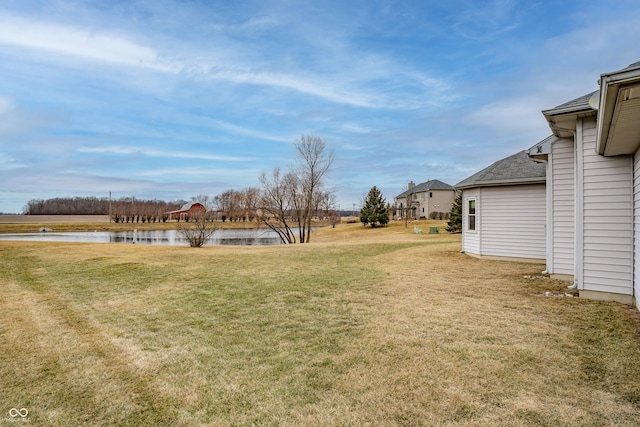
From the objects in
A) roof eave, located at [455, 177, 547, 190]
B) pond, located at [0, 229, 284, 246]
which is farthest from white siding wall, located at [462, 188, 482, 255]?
pond, located at [0, 229, 284, 246]

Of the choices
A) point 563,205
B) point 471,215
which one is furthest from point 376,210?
point 563,205

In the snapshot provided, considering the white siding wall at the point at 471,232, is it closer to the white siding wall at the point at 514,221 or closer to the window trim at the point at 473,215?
the window trim at the point at 473,215

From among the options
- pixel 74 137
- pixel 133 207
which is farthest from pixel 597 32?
pixel 133 207

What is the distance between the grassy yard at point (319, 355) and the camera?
2738 millimetres

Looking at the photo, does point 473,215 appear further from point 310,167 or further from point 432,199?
point 432,199

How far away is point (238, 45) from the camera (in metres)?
14.5

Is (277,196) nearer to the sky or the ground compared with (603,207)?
nearer to the sky

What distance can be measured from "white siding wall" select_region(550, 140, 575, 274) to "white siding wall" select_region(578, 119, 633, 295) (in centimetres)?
154

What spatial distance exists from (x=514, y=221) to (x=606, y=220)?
5121 millimetres

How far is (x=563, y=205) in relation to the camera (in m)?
7.42

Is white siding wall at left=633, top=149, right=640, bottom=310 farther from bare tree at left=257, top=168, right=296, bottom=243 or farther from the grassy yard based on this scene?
bare tree at left=257, top=168, right=296, bottom=243

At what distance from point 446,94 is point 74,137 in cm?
3597

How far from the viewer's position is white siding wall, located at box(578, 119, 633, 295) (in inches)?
220

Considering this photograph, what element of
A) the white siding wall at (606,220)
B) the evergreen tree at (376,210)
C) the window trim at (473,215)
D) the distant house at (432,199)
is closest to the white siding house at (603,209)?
the white siding wall at (606,220)
